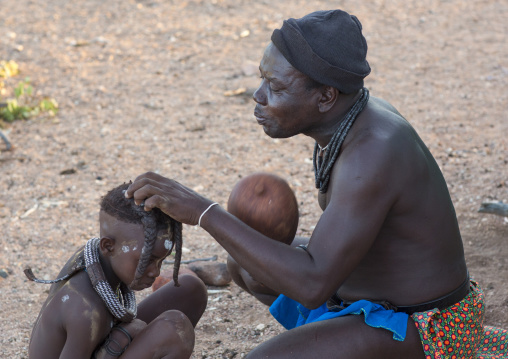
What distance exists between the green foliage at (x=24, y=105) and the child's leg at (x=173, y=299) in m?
3.97

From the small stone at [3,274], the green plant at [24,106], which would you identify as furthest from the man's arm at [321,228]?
the green plant at [24,106]

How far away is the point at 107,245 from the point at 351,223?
3.46 feet

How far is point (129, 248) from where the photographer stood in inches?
113

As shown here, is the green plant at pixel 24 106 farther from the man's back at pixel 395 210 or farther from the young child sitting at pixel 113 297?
the man's back at pixel 395 210

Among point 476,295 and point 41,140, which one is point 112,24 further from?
point 476,295

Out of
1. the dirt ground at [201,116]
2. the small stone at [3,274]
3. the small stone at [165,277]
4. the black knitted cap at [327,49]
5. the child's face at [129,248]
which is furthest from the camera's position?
the dirt ground at [201,116]

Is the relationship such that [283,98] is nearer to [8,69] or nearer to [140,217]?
[140,217]

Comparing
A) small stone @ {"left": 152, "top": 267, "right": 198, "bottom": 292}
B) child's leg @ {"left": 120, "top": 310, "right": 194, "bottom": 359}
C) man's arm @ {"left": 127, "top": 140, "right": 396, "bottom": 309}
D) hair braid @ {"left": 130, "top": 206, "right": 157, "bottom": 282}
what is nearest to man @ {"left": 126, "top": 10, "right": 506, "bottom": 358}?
man's arm @ {"left": 127, "top": 140, "right": 396, "bottom": 309}

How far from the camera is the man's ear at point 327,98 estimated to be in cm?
283

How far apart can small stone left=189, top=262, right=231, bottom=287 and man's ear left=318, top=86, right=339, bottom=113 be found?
1.77 m

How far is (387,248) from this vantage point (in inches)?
113

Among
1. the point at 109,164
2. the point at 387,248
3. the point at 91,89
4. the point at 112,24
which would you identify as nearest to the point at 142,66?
the point at 91,89

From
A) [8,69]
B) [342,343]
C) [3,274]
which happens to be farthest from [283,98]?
[8,69]

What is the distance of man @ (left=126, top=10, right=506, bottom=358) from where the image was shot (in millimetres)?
2662
